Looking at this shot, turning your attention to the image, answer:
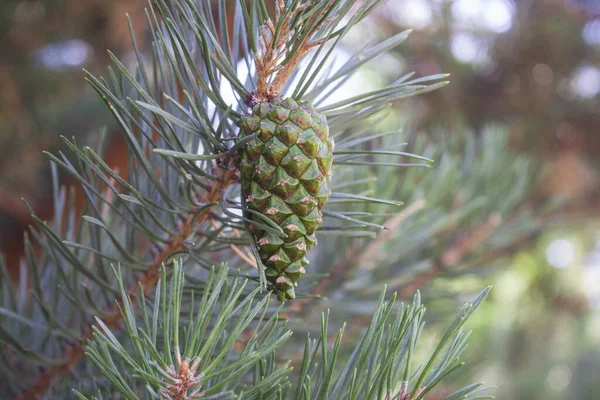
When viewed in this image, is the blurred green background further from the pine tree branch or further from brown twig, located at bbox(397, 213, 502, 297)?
the pine tree branch

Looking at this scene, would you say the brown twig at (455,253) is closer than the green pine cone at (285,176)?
No

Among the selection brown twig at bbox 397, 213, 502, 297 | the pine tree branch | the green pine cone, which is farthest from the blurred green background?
the green pine cone

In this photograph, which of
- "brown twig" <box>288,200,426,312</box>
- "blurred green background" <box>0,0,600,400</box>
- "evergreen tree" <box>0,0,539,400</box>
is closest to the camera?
"evergreen tree" <box>0,0,539,400</box>

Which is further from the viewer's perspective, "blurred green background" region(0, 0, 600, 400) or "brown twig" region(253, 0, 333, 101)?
"blurred green background" region(0, 0, 600, 400)

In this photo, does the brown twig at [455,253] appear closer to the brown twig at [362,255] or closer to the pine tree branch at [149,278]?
the brown twig at [362,255]

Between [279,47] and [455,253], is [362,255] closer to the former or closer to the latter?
[455,253]

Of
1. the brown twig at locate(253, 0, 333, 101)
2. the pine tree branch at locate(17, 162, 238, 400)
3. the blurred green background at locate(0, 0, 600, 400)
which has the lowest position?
the pine tree branch at locate(17, 162, 238, 400)

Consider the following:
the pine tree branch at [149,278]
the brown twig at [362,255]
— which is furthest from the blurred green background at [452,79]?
the pine tree branch at [149,278]
